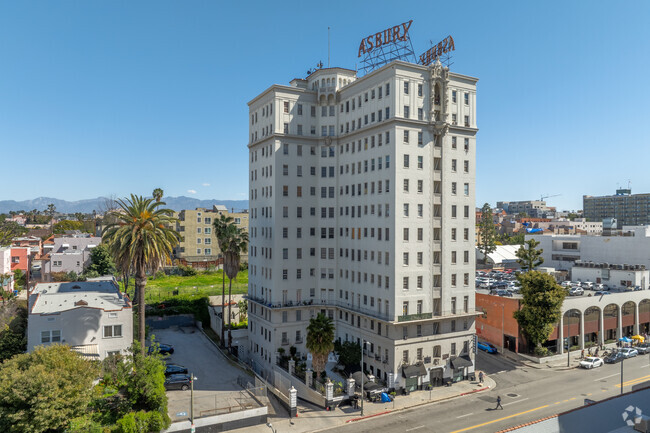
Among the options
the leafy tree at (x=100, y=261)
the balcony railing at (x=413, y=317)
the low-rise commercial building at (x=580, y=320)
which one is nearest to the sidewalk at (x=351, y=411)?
the balcony railing at (x=413, y=317)

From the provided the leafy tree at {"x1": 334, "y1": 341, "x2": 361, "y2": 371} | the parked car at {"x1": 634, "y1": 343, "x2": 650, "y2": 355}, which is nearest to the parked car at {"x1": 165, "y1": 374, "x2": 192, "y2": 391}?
the leafy tree at {"x1": 334, "y1": 341, "x2": 361, "y2": 371}

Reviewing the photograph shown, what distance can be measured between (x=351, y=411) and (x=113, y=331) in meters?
29.3

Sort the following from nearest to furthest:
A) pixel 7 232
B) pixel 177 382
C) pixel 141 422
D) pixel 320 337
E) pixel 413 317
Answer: pixel 141 422 < pixel 320 337 < pixel 177 382 < pixel 413 317 < pixel 7 232

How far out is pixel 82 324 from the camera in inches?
2094

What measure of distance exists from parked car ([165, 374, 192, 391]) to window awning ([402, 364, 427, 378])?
89.0 ft

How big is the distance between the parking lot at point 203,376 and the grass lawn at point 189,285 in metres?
14.7

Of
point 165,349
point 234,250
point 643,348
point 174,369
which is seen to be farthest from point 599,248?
point 174,369

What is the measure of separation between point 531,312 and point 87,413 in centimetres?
6004

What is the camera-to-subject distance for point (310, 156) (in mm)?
70812

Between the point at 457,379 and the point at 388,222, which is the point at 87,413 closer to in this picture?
the point at 388,222

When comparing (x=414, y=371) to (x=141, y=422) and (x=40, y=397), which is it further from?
(x=40, y=397)

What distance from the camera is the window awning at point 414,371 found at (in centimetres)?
5809

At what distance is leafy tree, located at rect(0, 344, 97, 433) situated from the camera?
121ft

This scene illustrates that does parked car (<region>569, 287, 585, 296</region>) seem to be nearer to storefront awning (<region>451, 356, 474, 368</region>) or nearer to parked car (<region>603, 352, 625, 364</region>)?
parked car (<region>603, 352, 625, 364</region>)
